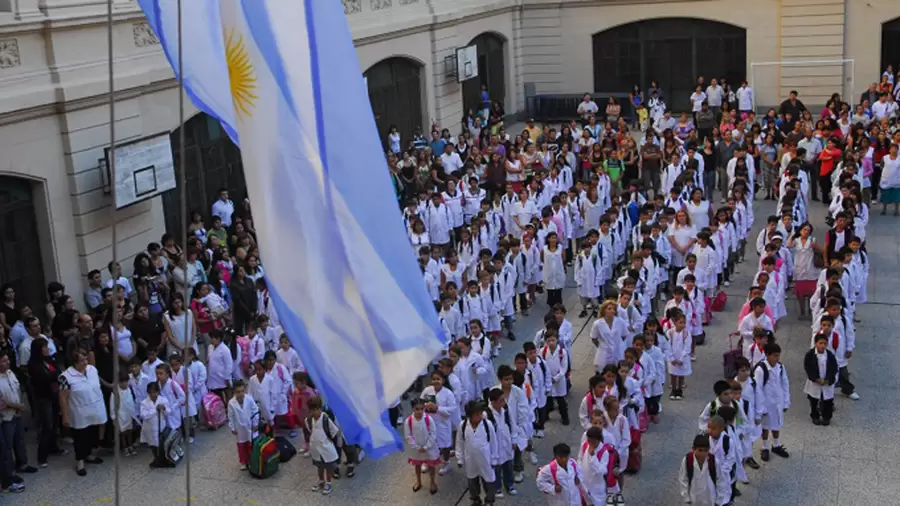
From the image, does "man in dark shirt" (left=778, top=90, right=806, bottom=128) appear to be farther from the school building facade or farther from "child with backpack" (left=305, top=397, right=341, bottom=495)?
"child with backpack" (left=305, top=397, right=341, bottom=495)

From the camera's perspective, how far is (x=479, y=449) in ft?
36.8

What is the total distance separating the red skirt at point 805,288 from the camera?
53.6 ft

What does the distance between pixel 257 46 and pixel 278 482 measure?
7.53m

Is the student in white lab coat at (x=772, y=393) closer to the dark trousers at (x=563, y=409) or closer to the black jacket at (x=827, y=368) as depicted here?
the black jacket at (x=827, y=368)

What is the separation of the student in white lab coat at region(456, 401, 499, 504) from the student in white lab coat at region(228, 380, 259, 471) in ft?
8.24

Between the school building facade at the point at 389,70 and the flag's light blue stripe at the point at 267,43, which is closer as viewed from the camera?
the flag's light blue stripe at the point at 267,43

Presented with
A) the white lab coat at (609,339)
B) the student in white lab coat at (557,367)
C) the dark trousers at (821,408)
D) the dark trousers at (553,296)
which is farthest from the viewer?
the dark trousers at (553,296)

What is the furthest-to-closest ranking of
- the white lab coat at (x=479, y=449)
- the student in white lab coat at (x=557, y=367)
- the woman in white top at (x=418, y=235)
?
the woman in white top at (x=418, y=235)
the student in white lab coat at (x=557, y=367)
the white lab coat at (x=479, y=449)

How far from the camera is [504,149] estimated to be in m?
24.3

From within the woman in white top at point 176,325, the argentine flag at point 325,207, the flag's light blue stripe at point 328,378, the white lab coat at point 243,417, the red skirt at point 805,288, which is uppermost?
the argentine flag at point 325,207

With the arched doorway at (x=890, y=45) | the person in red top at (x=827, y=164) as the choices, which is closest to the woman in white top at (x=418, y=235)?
the person in red top at (x=827, y=164)

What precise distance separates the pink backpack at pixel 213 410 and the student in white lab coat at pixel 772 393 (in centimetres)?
→ 641

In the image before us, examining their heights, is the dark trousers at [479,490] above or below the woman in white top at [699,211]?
below

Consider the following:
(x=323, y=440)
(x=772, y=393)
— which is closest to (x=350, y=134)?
(x=323, y=440)
